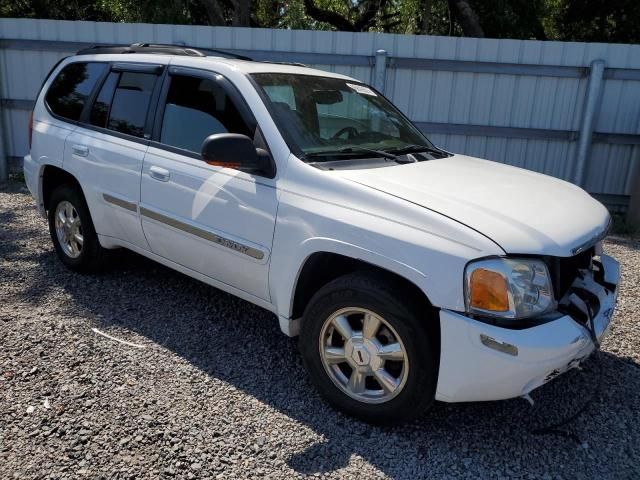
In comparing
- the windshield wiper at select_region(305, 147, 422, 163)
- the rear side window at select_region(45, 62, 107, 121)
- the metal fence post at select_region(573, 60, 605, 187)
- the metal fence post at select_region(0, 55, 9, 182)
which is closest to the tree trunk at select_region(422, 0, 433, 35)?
the metal fence post at select_region(573, 60, 605, 187)

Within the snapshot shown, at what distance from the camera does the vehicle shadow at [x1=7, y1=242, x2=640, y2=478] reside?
9.00 feet

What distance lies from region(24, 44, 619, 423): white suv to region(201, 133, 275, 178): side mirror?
13mm

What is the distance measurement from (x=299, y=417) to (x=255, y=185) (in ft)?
4.27

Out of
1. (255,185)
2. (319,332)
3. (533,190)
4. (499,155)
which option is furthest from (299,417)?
(499,155)

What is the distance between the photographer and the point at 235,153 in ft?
9.96

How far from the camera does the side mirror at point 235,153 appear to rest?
302 cm

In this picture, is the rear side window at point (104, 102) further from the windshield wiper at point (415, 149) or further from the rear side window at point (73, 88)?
the windshield wiper at point (415, 149)

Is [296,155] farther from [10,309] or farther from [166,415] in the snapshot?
[10,309]

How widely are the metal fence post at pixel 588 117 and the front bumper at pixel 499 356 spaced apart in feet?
18.7

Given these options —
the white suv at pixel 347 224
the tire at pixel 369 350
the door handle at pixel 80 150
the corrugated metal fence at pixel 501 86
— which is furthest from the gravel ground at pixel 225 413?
the corrugated metal fence at pixel 501 86

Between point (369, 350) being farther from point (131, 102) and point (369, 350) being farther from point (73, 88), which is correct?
point (73, 88)

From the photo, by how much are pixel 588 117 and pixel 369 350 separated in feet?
20.2

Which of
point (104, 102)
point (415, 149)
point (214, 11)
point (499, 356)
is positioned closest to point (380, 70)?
point (415, 149)

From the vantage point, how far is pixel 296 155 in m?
3.15
